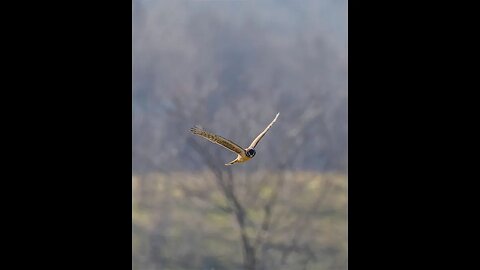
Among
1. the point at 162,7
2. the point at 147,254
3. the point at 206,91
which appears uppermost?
the point at 162,7

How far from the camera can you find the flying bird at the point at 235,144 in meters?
7.64

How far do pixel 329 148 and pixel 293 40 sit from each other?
1.15 metres

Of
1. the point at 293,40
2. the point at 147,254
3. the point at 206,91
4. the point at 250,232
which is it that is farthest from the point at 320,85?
the point at 147,254

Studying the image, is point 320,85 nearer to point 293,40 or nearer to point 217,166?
point 293,40

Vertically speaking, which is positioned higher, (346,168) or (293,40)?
(293,40)

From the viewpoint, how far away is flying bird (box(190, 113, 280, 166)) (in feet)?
25.1

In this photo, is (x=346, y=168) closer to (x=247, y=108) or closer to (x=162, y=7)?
(x=247, y=108)

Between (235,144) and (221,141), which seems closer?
(221,141)

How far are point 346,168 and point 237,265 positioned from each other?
1466 mm

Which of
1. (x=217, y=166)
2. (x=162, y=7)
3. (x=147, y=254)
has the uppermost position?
(x=162, y=7)

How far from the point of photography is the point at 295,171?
26.3ft

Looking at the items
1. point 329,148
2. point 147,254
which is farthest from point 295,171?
point 147,254

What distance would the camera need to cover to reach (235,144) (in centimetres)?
774

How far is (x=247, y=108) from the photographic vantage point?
26.3 feet
